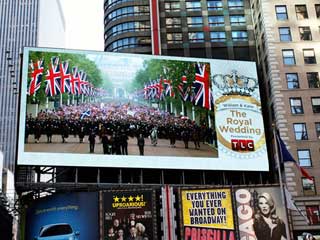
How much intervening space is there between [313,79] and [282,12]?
31.6 ft

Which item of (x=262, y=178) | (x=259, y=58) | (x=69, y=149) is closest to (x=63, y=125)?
(x=69, y=149)

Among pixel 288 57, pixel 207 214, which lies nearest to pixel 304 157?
pixel 288 57

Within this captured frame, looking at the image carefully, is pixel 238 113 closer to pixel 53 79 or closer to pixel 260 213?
pixel 260 213

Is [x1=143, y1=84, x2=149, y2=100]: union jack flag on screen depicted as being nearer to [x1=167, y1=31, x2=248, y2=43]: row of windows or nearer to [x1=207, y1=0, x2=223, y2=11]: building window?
[x1=167, y1=31, x2=248, y2=43]: row of windows

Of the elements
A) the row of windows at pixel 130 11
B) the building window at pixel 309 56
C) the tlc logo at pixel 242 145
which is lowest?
the tlc logo at pixel 242 145

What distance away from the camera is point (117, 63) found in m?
60.2

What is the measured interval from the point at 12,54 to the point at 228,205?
15809 centimetres

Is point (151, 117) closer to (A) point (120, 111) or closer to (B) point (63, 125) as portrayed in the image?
(A) point (120, 111)

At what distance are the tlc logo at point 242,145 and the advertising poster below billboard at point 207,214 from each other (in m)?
6.87

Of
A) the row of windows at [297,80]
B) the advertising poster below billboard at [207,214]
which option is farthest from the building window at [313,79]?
the advertising poster below billboard at [207,214]

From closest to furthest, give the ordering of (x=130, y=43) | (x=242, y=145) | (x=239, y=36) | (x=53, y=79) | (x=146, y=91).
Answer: (x=53, y=79)
(x=242, y=145)
(x=146, y=91)
(x=239, y=36)
(x=130, y=43)

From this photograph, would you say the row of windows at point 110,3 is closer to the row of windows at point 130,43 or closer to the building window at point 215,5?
the row of windows at point 130,43

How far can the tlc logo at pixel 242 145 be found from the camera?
5878 centimetres

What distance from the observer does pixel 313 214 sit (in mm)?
55250
